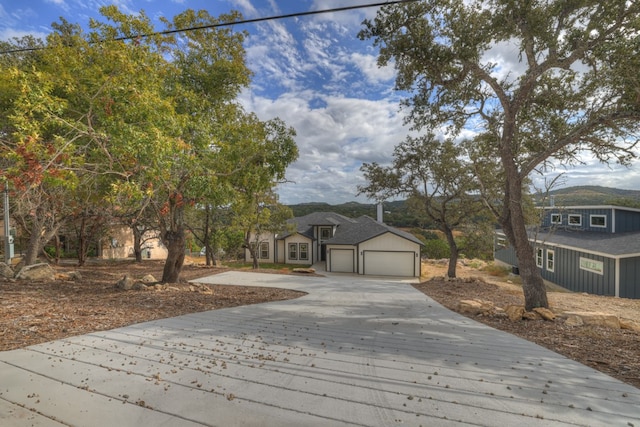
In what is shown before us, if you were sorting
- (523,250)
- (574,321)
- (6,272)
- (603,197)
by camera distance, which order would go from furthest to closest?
(603,197) < (6,272) < (523,250) < (574,321)

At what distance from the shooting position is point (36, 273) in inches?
360

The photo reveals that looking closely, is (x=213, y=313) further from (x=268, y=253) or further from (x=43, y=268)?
(x=268, y=253)

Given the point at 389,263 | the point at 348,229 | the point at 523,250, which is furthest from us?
the point at 348,229

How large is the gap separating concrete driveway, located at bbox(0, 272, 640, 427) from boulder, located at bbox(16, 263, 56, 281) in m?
7.08


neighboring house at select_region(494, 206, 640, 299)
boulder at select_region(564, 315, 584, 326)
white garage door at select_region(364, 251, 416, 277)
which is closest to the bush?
neighboring house at select_region(494, 206, 640, 299)

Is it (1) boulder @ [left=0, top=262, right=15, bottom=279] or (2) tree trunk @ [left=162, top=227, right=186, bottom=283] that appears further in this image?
(2) tree trunk @ [left=162, top=227, right=186, bottom=283]

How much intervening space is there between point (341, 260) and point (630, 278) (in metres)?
14.5

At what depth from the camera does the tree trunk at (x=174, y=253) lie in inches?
379

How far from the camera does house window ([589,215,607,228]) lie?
16.8m

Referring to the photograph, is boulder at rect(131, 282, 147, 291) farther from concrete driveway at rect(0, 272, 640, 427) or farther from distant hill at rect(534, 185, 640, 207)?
distant hill at rect(534, 185, 640, 207)

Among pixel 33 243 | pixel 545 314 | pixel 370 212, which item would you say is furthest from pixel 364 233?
pixel 370 212

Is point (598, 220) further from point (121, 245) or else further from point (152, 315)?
point (121, 245)

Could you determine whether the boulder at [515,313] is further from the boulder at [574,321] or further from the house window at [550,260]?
the house window at [550,260]

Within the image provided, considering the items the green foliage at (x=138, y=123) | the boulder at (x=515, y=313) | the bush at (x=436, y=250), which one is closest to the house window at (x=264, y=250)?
the bush at (x=436, y=250)
